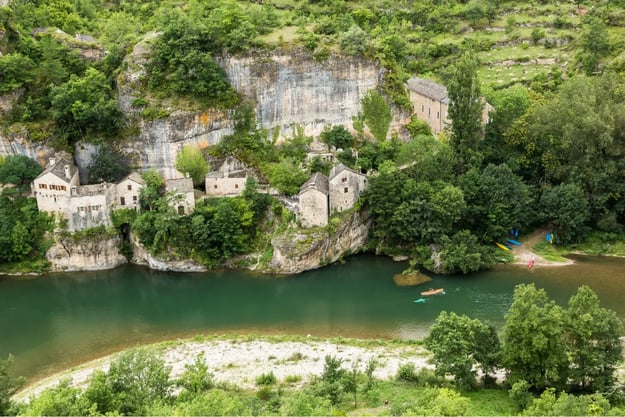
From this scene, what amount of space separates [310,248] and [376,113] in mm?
12042

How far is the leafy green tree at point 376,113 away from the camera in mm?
52625

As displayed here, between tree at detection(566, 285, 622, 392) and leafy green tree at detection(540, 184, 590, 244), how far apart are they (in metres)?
18.0

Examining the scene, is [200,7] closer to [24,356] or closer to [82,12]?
[82,12]

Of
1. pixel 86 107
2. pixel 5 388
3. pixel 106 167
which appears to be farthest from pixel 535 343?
pixel 86 107

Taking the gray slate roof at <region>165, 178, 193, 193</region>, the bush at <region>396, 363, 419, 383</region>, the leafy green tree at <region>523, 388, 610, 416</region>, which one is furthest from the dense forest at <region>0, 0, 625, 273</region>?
the leafy green tree at <region>523, 388, 610, 416</region>

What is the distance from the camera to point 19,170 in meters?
47.2

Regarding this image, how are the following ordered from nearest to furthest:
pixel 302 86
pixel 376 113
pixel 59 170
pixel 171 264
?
pixel 59 170 → pixel 171 264 → pixel 302 86 → pixel 376 113

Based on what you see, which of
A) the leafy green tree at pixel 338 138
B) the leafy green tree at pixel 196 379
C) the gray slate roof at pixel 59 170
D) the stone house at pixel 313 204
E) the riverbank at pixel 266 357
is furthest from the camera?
the leafy green tree at pixel 338 138

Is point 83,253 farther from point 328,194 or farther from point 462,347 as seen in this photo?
point 462,347

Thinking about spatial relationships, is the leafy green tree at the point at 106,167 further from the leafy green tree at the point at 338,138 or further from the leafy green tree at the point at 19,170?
the leafy green tree at the point at 338,138

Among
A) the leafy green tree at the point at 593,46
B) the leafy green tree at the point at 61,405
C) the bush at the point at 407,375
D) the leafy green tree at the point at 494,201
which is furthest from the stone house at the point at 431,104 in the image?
the leafy green tree at the point at 61,405

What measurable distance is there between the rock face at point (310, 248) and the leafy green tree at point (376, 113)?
25.5ft

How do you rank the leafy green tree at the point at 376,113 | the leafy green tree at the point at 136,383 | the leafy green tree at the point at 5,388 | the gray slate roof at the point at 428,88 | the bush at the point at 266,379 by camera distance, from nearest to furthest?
the leafy green tree at the point at 136,383, the leafy green tree at the point at 5,388, the bush at the point at 266,379, the leafy green tree at the point at 376,113, the gray slate roof at the point at 428,88

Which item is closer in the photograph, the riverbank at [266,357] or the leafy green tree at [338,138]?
the riverbank at [266,357]
